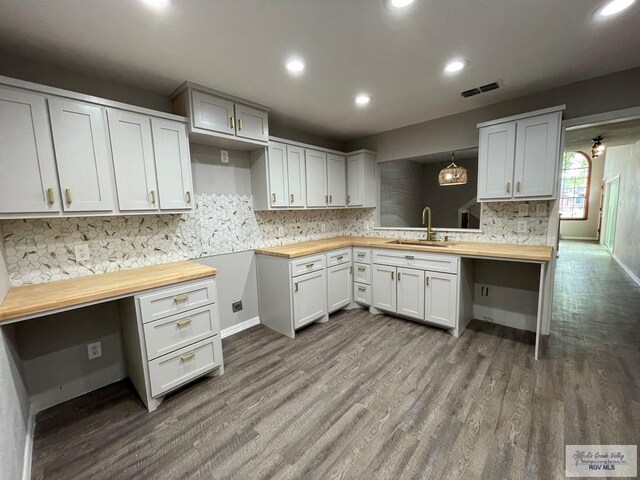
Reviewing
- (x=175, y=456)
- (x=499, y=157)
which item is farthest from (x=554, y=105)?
(x=175, y=456)

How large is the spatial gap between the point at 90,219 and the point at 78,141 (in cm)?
60

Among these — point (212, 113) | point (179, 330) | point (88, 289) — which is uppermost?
point (212, 113)

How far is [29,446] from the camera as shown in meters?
1.54

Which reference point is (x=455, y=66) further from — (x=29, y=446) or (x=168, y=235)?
(x=29, y=446)

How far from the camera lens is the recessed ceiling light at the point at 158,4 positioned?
4.36 ft

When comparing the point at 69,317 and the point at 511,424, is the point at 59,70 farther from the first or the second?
the point at 511,424

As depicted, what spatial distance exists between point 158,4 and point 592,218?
1305 cm

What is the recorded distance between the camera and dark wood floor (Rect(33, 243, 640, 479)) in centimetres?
142

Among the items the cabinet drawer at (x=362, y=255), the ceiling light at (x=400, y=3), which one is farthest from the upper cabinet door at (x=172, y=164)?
the cabinet drawer at (x=362, y=255)

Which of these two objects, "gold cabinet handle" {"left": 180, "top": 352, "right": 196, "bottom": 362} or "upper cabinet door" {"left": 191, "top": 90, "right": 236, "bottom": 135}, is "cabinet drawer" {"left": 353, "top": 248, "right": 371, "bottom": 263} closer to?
"upper cabinet door" {"left": 191, "top": 90, "right": 236, "bottom": 135}

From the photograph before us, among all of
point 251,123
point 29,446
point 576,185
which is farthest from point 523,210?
point 576,185

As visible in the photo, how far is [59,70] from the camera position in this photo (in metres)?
1.89

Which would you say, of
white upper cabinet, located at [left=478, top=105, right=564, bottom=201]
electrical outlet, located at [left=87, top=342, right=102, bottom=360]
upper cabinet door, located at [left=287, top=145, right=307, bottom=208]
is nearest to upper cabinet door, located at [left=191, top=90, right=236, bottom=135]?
upper cabinet door, located at [left=287, top=145, right=307, bottom=208]

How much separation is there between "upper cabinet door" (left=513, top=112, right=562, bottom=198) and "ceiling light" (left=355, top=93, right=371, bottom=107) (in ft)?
4.78
